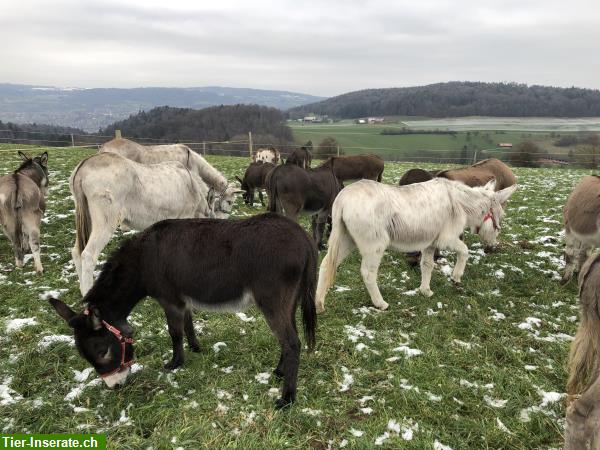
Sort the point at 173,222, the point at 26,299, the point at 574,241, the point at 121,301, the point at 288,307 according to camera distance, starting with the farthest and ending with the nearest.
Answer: the point at 574,241
the point at 26,299
the point at 173,222
the point at 121,301
the point at 288,307

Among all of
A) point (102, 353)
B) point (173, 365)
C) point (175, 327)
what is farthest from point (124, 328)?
point (173, 365)

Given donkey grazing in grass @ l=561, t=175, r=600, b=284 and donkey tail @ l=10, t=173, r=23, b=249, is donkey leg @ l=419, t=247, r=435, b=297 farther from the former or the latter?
donkey tail @ l=10, t=173, r=23, b=249

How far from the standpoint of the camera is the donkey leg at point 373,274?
511cm

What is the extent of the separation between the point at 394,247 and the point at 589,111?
83.1 metres

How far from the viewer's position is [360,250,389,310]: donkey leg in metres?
5.11

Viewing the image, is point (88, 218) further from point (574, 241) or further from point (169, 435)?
point (574, 241)

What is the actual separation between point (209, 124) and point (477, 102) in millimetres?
57958

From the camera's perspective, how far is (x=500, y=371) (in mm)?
3736

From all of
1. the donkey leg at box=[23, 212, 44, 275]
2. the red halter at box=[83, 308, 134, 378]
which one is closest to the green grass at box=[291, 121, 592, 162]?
the donkey leg at box=[23, 212, 44, 275]

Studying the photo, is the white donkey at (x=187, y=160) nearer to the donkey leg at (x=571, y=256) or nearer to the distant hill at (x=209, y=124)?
the donkey leg at (x=571, y=256)

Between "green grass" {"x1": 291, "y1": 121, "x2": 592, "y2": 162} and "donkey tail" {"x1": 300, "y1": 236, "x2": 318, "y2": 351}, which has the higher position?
"green grass" {"x1": 291, "y1": 121, "x2": 592, "y2": 162}

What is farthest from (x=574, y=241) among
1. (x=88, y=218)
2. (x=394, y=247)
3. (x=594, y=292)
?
(x=88, y=218)

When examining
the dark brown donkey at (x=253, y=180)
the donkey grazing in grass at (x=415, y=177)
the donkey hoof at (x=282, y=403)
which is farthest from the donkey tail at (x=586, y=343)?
the dark brown donkey at (x=253, y=180)

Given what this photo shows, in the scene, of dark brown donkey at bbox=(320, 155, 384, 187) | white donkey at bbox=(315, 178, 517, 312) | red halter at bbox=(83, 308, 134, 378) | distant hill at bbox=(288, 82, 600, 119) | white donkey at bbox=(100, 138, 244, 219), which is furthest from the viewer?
distant hill at bbox=(288, 82, 600, 119)
